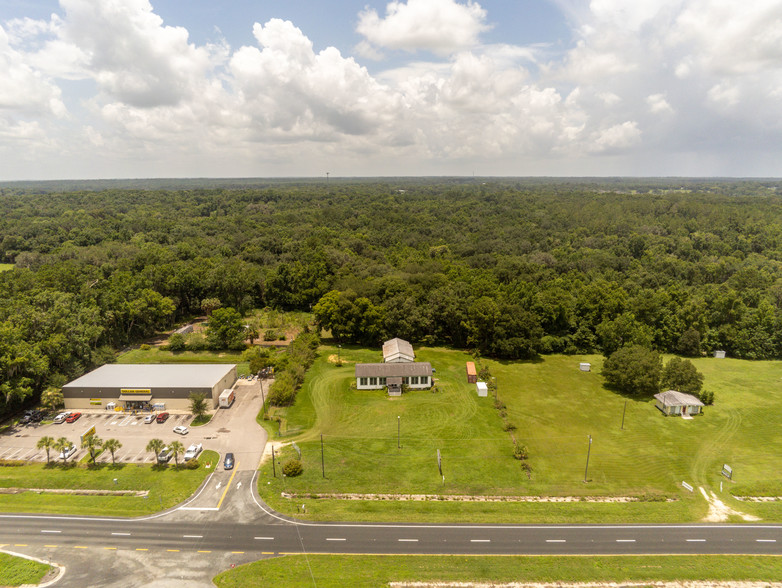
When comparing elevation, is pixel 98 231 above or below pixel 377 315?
above

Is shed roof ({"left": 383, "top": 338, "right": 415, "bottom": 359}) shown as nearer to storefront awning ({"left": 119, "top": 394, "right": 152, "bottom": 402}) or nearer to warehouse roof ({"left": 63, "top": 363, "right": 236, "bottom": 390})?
warehouse roof ({"left": 63, "top": 363, "right": 236, "bottom": 390})

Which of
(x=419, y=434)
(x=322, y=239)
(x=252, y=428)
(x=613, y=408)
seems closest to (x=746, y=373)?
(x=613, y=408)

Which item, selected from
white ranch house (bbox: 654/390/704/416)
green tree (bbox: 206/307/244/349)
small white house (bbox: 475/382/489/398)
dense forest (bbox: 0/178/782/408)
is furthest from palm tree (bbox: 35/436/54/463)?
white ranch house (bbox: 654/390/704/416)

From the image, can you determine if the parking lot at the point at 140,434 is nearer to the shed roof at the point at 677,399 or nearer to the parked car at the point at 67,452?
the parked car at the point at 67,452

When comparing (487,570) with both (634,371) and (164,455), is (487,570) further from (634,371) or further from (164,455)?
(634,371)

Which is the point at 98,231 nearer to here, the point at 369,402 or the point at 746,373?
the point at 369,402

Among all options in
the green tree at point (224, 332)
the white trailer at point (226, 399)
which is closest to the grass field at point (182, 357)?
the green tree at point (224, 332)
